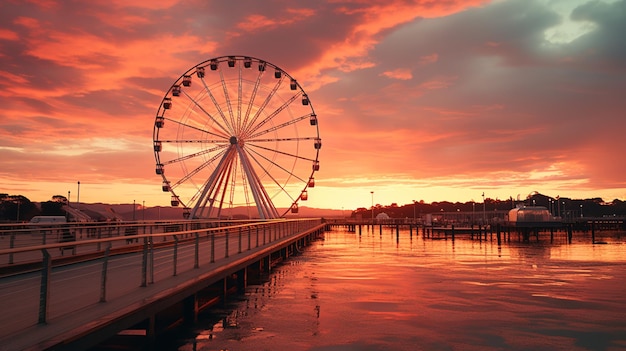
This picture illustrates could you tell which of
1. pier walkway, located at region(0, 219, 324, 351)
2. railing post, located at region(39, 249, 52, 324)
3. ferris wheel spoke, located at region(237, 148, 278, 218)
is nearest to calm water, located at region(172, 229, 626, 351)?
pier walkway, located at region(0, 219, 324, 351)

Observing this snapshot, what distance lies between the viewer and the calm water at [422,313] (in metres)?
12.5

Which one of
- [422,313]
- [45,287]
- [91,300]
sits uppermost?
[45,287]

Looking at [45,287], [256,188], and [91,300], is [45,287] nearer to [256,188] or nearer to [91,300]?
[91,300]

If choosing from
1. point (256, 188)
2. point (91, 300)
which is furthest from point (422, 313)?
point (256, 188)

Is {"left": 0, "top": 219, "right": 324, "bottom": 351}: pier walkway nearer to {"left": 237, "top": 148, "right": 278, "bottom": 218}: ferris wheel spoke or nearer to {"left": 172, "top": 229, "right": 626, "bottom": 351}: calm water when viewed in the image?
{"left": 172, "top": 229, "right": 626, "bottom": 351}: calm water

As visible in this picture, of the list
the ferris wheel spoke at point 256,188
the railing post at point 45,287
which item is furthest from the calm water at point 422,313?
the ferris wheel spoke at point 256,188

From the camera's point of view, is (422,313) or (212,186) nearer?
(422,313)

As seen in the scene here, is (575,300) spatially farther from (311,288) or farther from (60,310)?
(60,310)

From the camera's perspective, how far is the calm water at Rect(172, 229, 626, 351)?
40.9ft

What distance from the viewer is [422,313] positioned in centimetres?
1630

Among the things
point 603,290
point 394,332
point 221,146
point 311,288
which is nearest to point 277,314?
point 394,332

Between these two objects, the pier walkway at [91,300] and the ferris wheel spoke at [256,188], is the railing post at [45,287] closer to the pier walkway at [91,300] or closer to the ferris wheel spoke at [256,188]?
the pier walkway at [91,300]

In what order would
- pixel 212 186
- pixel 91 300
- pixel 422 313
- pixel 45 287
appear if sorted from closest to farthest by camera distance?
pixel 45 287 → pixel 91 300 → pixel 422 313 → pixel 212 186

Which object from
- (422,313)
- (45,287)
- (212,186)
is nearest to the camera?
(45,287)
